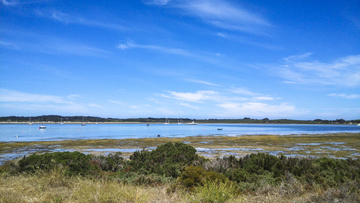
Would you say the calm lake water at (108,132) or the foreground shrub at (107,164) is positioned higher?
the foreground shrub at (107,164)

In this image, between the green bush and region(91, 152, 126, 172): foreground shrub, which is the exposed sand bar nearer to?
region(91, 152, 126, 172): foreground shrub

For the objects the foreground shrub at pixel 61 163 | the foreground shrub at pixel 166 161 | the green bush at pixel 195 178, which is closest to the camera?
the green bush at pixel 195 178

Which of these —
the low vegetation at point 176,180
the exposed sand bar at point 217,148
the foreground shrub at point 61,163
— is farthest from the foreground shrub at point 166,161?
the exposed sand bar at point 217,148

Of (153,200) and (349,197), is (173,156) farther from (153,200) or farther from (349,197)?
(349,197)

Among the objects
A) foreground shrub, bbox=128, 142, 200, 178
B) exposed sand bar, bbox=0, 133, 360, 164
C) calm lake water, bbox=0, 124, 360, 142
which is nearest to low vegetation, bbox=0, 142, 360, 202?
foreground shrub, bbox=128, 142, 200, 178

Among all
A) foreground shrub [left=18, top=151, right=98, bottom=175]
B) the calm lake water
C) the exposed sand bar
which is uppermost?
foreground shrub [left=18, top=151, right=98, bottom=175]

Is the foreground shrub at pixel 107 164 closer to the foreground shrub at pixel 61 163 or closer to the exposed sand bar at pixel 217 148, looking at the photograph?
the foreground shrub at pixel 61 163

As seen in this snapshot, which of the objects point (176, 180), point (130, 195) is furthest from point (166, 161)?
point (130, 195)

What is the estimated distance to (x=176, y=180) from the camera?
895cm

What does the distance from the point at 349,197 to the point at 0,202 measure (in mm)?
7984

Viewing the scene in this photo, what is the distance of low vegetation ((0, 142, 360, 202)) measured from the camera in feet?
20.6

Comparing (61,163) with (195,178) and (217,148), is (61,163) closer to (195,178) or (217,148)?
(195,178)

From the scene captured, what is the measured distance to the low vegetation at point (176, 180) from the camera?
628cm

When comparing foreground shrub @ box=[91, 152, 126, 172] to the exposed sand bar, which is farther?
the exposed sand bar
